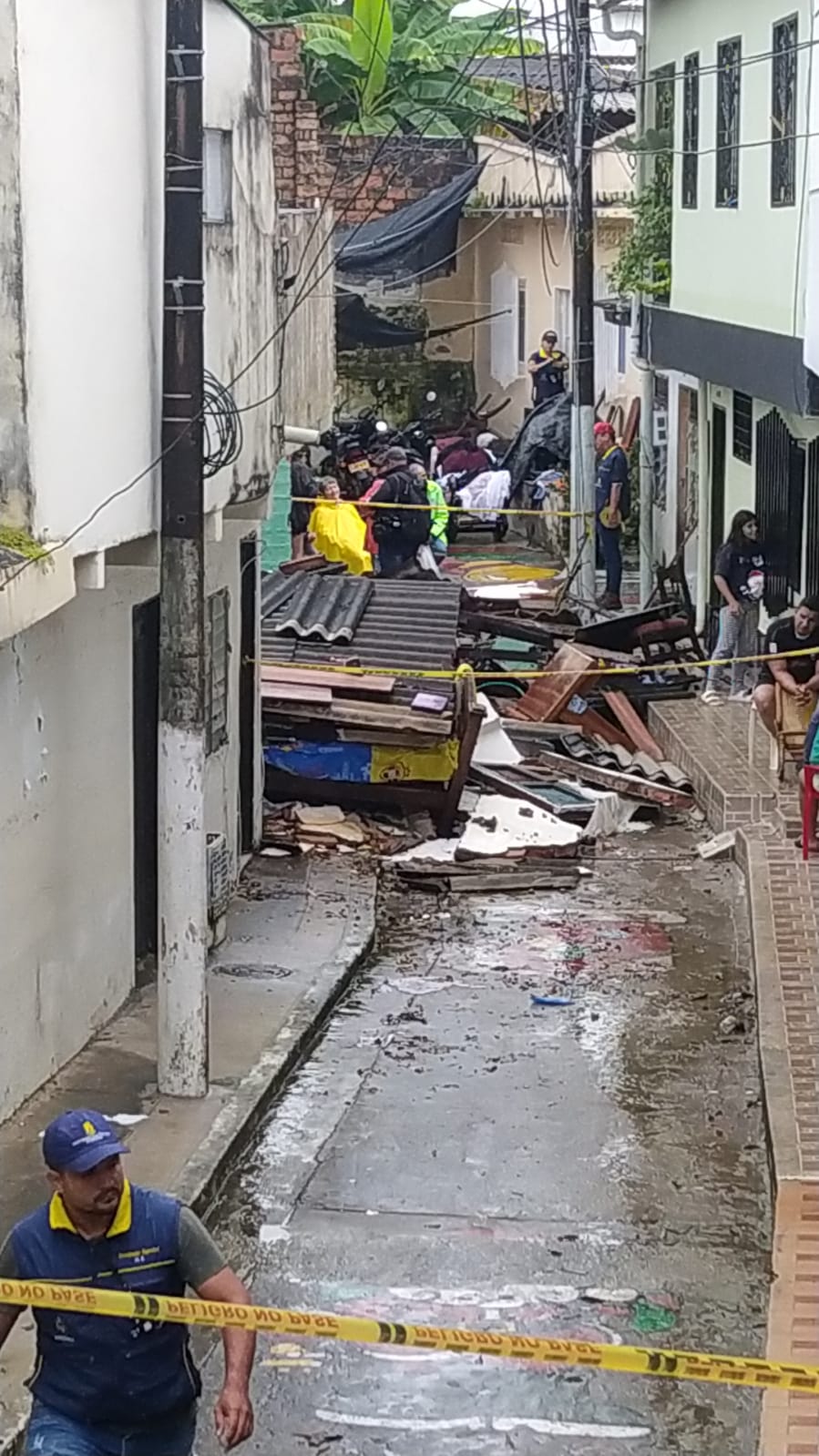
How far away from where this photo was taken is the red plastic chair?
41.0ft

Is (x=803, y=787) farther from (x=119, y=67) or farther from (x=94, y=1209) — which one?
(x=94, y=1209)

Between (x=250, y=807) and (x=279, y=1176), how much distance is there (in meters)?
5.35

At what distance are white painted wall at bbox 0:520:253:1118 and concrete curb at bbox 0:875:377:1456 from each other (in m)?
0.86

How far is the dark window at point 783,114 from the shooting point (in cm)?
1535

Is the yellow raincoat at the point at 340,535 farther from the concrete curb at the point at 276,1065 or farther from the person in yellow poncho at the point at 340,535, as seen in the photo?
the concrete curb at the point at 276,1065

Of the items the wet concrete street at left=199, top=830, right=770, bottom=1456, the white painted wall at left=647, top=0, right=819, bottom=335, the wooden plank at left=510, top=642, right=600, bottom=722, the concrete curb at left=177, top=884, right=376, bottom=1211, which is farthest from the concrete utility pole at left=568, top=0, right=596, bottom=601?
the concrete curb at left=177, top=884, right=376, bottom=1211

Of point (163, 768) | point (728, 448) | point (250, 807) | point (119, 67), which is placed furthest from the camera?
point (728, 448)

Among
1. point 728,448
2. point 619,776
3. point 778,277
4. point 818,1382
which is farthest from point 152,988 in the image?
point 728,448

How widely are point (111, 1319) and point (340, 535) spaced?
580 inches

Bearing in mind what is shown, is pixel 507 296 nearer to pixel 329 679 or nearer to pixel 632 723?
pixel 632 723

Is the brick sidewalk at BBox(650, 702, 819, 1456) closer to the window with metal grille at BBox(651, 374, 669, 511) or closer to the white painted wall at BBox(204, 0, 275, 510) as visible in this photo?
the white painted wall at BBox(204, 0, 275, 510)

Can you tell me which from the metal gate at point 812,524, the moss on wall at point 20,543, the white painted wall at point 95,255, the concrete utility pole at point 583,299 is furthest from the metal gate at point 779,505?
the moss on wall at point 20,543

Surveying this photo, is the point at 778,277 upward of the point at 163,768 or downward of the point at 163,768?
upward

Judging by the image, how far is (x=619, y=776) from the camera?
15.7 metres
